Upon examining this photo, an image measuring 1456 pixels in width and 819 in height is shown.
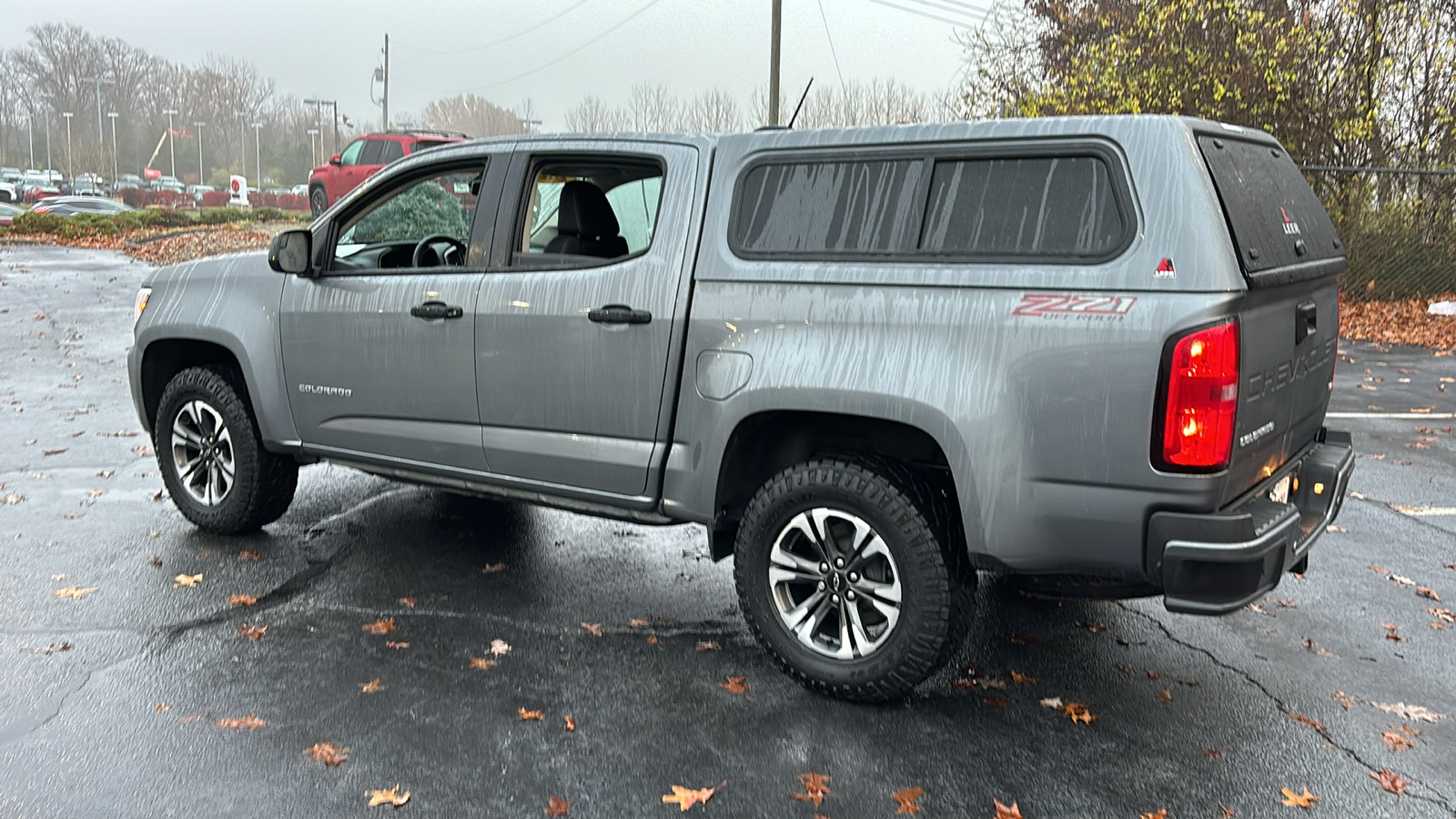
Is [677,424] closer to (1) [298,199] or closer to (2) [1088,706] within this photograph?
(2) [1088,706]

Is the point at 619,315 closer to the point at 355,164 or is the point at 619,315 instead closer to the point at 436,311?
the point at 436,311

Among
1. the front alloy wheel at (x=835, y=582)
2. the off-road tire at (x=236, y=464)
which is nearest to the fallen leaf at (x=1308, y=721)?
the front alloy wheel at (x=835, y=582)

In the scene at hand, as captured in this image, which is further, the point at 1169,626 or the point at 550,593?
the point at 550,593

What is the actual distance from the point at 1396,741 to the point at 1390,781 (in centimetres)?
32

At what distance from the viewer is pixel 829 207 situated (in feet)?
Result: 13.3

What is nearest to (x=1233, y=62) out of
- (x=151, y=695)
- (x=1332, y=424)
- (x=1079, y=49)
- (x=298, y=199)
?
(x=1079, y=49)

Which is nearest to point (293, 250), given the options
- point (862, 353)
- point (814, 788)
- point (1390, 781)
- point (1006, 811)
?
point (862, 353)

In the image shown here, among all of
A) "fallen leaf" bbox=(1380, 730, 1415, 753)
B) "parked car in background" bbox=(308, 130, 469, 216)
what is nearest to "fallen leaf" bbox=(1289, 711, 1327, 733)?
"fallen leaf" bbox=(1380, 730, 1415, 753)

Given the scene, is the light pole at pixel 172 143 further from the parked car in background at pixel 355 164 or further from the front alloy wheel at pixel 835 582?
the front alloy wheel at pixel 835 582

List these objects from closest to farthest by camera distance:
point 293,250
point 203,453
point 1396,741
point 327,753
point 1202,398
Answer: point 1202,398 < point 327,753 < point 1396,741 < point 293,250 < point 203,453

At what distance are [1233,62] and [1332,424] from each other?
32.9 ft

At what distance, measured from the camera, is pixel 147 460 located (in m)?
7.49

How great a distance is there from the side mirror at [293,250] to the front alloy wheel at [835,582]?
104 inches

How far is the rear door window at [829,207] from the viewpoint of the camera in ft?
12.8
